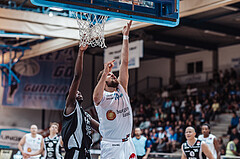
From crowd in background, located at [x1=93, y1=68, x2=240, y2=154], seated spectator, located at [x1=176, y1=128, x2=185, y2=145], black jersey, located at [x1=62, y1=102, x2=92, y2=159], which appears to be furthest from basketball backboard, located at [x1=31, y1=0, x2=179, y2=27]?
seated spectator, located at [x1=176, y1=128, x2=185, y2=145]

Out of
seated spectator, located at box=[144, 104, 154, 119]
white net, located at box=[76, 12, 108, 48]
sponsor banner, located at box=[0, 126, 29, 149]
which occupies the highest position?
white net, located at box=[76, 12, 108, 48]

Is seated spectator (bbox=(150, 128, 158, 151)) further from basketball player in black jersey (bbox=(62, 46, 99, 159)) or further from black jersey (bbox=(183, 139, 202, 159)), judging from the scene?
basketball player in black jersey (bbox=(62, 46, 99, 159))

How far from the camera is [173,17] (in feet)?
18.7

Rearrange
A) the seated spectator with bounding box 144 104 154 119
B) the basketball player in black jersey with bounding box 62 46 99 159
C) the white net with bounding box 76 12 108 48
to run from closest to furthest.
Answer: the basketball player in black jersey with bounding box 62 46 99 159
the white net with bounding box 76 12 108 48
the seated spectator with bounding box 144 104 154 119

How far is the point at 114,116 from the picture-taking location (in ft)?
16.2

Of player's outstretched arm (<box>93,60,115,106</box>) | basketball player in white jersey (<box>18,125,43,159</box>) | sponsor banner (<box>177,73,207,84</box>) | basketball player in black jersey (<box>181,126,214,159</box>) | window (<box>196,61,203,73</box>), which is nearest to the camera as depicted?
player's outstretched arm (<box>93,60,115,106</box>)

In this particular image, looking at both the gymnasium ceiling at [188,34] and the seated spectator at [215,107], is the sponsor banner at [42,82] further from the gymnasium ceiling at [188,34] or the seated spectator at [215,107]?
the seated spectator at [215,107]

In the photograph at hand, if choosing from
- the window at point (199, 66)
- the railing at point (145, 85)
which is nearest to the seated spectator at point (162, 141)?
the window at point (199, 66)

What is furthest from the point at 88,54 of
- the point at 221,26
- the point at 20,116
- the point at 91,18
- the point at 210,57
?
the point at 91,18

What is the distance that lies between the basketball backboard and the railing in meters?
22.4

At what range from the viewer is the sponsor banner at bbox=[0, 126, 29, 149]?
20.6 meters

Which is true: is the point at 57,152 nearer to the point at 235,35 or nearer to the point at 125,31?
the point at 125,31

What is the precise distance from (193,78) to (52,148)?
1652cm

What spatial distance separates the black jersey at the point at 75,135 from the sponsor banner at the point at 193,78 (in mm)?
20401
